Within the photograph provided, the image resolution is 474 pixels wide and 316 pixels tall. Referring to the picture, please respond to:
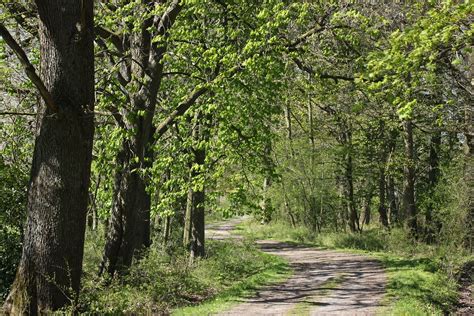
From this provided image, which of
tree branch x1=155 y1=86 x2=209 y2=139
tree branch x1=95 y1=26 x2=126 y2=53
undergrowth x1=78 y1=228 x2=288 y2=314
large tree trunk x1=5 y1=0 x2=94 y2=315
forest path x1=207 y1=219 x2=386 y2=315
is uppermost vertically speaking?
tree branch x1=95 y1=26 x2=126 y2=53

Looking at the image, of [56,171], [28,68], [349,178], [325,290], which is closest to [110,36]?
[56,171]

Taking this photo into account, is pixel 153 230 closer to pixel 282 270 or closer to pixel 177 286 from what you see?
pixel 282 270

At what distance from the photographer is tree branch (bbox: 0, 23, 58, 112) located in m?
6.54

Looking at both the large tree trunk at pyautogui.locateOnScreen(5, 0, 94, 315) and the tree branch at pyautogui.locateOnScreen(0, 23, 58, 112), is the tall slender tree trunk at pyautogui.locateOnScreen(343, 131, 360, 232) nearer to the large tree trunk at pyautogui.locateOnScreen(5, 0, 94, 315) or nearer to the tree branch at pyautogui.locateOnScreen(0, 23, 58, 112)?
the large tree trunk at pyautogui.locateOnScreen(5, 0, 94, 315)

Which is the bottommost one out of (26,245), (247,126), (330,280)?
(330,280)

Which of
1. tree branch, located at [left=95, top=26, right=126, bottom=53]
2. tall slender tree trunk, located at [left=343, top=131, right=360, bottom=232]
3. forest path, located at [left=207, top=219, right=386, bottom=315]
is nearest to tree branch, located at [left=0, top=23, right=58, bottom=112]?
tree branch, located at [left=95, top=26, right=126, bottom=53]

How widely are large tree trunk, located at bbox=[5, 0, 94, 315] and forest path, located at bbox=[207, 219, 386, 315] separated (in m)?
5.12

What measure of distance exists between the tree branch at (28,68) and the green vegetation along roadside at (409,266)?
818 centimetres

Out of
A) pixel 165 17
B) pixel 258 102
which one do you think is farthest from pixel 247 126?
pixel 165 17

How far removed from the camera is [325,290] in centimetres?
1442

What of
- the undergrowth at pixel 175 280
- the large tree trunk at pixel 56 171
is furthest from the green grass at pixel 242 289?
the large tree trunk at pixel 56 171

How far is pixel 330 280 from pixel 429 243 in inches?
374

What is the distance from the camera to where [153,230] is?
22297 mm

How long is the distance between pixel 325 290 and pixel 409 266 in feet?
16.5
